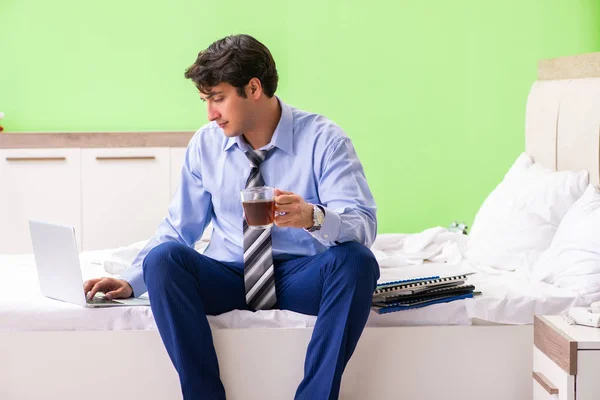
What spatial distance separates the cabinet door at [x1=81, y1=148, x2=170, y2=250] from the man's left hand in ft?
8.24

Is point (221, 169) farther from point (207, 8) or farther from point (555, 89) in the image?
point (207, 8)

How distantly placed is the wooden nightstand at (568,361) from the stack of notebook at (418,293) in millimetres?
275

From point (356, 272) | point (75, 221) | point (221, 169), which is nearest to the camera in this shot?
point (356, 272)

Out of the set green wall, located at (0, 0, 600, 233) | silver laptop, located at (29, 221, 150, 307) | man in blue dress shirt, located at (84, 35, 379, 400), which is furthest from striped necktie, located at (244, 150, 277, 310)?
green wall, located at (0, 0, 600, 233)

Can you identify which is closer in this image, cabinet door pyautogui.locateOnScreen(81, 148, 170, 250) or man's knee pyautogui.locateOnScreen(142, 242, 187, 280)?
man's knee pyautogui.locateOnScreen(142, 242, 187, 280)

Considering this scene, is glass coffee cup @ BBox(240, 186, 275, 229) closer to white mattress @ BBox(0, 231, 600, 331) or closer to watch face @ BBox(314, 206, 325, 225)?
watch face @ BBox(314, 206, 325, 225)

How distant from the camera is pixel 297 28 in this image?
4.98 m

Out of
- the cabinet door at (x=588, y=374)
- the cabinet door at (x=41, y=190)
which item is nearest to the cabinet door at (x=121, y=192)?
the cabinet door at (x=41, y=190)

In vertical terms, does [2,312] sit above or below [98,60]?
below

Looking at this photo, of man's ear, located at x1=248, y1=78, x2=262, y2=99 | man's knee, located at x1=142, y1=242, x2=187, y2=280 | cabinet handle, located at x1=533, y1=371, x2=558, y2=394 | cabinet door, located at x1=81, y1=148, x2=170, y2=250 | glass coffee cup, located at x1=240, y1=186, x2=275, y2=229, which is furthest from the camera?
cabinet door, located at x1=81, y1=148, x2=170, y2=250

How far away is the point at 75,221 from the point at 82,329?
7.40 ft

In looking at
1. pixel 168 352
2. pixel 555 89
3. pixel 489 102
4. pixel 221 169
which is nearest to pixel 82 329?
pixel 168 352

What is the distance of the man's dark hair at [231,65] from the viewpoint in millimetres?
2408

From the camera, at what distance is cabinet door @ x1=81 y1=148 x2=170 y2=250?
455 centimetres
